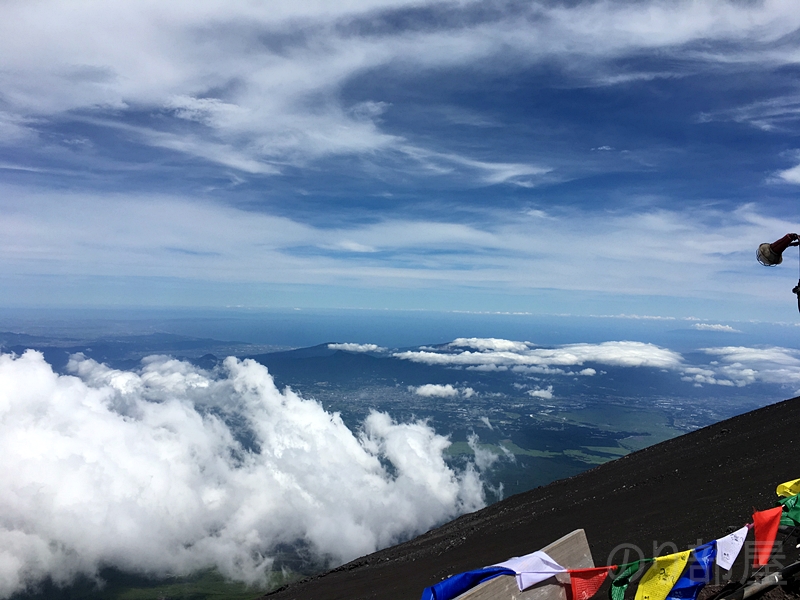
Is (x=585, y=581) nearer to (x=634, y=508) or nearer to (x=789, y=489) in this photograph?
(x=789, y=489)

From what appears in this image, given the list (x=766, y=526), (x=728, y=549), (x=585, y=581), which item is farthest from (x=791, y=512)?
(x=585, y=581)

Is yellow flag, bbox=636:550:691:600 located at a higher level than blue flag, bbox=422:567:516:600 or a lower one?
lower

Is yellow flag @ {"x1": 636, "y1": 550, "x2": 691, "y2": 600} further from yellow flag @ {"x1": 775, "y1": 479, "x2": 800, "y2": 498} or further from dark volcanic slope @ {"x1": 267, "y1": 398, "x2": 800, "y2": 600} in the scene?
dark volcanic slope @ {"x1": 267, "y1": 398, "x2": 800, "y2": 600}

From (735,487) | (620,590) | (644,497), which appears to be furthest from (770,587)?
(644,497)

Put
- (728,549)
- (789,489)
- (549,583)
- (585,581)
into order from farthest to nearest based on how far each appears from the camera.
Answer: (789,489) → (728,549) → (585,581) → (549,583)

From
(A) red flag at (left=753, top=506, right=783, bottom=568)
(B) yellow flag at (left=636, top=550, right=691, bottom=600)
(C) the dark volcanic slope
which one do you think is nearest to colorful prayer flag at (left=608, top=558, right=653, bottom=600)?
(B) yellow flag at (left=636, top=550, right=691, bottom=600)
